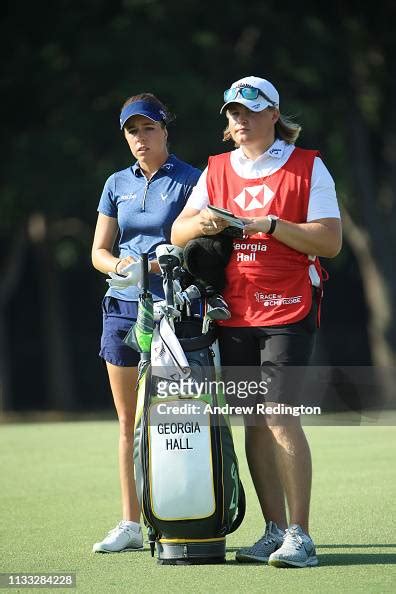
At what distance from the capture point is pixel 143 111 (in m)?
6.66

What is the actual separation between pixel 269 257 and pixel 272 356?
449mm

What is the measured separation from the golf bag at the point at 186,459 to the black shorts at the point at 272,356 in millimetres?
129

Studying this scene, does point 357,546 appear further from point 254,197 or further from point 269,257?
point 254,197

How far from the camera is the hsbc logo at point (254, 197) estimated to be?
6074 millimetres

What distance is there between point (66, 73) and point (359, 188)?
211 inches

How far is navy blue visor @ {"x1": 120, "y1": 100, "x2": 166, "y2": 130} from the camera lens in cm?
666

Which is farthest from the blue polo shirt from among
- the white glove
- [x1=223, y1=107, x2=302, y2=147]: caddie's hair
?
[x1=223, y1=107, x2=302, y2=147]: caddie's hair

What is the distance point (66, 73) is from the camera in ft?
72.2

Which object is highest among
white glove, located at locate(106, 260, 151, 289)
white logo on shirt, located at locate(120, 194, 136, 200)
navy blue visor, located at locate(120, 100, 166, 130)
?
navy blue visor, located at locate(120, 100, 166, 130)

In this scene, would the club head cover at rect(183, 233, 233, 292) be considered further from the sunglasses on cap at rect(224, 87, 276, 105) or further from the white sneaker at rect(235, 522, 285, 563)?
the white sneaker at rect(235, 522, 285, 563)

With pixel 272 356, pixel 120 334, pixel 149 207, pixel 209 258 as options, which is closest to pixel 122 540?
pixel 120 334

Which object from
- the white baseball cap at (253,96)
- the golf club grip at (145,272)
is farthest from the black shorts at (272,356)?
the white baseball cap at (253,96)

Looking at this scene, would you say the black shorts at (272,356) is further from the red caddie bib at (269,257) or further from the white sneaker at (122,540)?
the white sneaker at (122,540)

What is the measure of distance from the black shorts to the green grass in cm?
77
